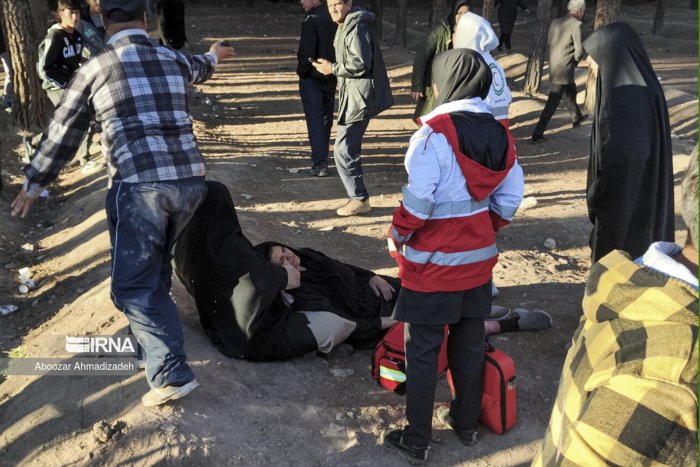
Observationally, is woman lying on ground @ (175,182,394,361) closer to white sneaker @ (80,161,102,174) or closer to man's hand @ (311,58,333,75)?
man's hand @ (311,58,333,75)

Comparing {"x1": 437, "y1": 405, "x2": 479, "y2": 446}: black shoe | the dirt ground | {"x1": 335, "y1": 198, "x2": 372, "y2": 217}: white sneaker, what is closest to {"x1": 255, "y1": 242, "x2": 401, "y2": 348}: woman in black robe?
the dirt ground

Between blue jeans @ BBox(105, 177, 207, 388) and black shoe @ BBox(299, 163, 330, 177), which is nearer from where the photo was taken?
blue jeans @ BBox(105, 177, 207, 388)

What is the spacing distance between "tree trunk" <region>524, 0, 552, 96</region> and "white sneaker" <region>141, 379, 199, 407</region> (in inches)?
432

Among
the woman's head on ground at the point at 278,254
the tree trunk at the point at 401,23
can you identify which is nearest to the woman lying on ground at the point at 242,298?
the woman's head on ground at the point at 278,254

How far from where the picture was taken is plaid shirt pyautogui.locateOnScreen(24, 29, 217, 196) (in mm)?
3158

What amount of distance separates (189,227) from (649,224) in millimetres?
2698

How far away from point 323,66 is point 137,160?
12.6 feet

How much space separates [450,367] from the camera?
3.35 meters

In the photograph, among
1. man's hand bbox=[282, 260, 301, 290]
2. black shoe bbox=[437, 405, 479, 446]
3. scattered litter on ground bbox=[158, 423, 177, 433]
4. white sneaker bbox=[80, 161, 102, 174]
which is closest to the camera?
scattered litter on ground bbox=[158, 423, 177, 433]

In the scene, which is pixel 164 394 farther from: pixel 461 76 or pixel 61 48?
pixel 61 48

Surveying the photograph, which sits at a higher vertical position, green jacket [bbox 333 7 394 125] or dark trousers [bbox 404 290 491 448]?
green jacket [bbox 333 7 394 125]

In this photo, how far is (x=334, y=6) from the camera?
20.5 ft

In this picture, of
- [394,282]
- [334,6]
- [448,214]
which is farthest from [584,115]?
[448,214]

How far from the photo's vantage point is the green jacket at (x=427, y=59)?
20.7ft
